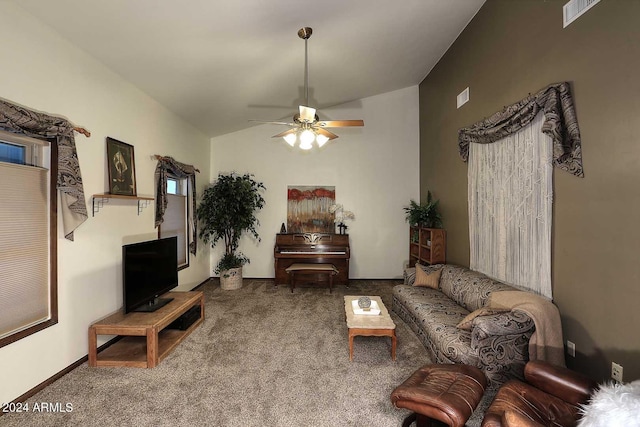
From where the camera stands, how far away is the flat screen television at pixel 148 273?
2.81 metres

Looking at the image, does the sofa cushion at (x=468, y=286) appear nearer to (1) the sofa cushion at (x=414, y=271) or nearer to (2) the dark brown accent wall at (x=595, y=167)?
(1) the sofa cushion at (x=414, y=271)

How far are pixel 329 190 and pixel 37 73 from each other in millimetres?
4414

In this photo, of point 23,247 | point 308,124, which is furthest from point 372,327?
point 23,247

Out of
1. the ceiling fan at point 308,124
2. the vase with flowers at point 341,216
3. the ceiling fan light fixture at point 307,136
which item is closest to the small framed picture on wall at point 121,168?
the ceiling fan at point 308,124

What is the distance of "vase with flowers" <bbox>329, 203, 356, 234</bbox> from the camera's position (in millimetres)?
5738

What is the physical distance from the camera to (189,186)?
Answer: 4953 mm

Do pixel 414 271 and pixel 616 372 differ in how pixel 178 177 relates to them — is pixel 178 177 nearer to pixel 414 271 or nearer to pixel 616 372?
pixel 414 271

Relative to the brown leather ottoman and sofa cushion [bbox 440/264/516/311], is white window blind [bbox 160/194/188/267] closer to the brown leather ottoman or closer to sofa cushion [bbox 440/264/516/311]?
the brown leather ottoman

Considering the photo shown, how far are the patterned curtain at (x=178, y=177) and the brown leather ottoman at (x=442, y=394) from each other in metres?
3.70

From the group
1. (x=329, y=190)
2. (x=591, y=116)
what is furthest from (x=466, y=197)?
(x=329, y=190)

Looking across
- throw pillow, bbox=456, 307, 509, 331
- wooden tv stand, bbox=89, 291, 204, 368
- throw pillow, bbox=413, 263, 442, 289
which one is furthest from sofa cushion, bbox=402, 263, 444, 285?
wooden tv stand, bbox=89, 291, 204, 368

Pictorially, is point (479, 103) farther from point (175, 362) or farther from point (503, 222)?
point (175, 362)

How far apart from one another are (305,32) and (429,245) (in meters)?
3.53

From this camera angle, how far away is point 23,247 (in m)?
2.16
